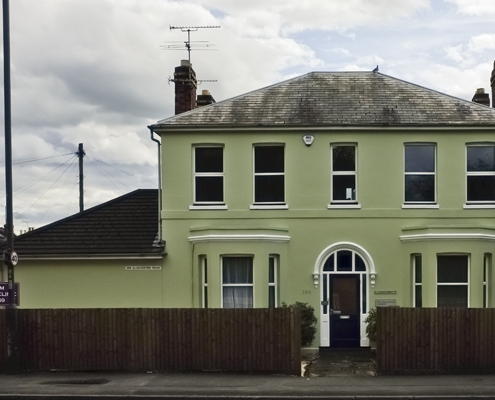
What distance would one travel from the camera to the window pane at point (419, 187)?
19922 mm

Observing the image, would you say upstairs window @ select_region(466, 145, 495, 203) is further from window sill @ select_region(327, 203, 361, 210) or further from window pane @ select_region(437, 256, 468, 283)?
window sill @ select_region(327, 203, 361, 210)

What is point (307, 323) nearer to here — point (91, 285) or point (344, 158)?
point (344, 158)

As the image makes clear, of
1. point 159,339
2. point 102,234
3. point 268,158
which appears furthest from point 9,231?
point 268,158

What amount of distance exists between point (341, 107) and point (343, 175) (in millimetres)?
2036

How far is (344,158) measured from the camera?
20031mm

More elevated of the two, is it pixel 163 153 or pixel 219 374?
pixel 163 153

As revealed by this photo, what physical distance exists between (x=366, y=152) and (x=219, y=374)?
8080mm

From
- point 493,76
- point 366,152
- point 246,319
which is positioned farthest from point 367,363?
point 493,76

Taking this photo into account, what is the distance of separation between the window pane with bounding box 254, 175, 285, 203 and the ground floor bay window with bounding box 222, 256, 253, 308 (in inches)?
74.0

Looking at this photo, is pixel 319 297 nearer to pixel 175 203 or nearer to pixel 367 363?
pixel 367 363

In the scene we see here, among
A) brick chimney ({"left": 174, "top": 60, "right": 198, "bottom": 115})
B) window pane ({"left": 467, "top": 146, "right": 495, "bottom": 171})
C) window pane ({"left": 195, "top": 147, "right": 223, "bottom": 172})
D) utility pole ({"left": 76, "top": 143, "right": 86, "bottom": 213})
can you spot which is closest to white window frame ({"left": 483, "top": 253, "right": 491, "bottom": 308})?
window pane ({"left": 467, "top": 146, "right": 495, "bottom": 171})

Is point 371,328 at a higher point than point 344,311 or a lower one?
lower

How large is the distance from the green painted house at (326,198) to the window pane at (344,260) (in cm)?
3

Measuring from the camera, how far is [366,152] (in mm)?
19828
